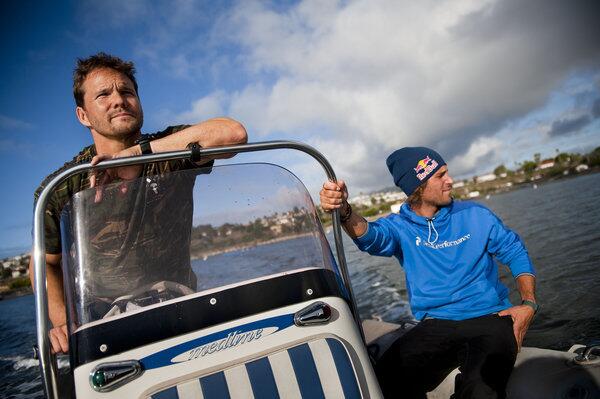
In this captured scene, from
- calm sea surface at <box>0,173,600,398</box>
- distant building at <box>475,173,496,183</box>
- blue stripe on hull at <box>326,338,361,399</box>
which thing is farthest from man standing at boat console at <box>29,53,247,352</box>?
distant building at <box>475,173,496,183</box>

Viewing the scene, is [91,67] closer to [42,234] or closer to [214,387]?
[42,234]

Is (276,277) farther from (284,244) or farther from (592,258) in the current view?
(592,258)

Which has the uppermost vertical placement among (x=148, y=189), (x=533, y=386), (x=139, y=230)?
(x=148, y=189)

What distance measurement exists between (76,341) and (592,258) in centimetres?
1279

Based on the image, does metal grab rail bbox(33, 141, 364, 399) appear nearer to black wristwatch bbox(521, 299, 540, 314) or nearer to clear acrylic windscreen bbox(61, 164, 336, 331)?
clear acrylic windscreen bbox(61, 164, 336, 331)

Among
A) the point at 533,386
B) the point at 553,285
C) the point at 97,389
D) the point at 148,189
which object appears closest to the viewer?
the point at 97,389

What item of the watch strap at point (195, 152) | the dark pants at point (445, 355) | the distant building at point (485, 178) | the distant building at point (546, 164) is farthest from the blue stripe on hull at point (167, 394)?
the distant building at point (485, 178)

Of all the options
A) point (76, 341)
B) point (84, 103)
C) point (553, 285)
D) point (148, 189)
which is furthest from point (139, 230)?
point (553, 285)

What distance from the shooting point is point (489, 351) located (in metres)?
2.32

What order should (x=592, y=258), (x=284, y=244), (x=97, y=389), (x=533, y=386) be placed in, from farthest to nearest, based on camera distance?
(x=592, y=258), (x=533, y=386), (x=284, y=244), (x=97, y=389)

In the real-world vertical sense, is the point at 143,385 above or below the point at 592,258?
above

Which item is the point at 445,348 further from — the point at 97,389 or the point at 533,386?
the point at 97,389

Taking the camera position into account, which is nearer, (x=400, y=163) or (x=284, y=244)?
(x=284, y=244)

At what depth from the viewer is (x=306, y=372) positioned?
1.50 meters
